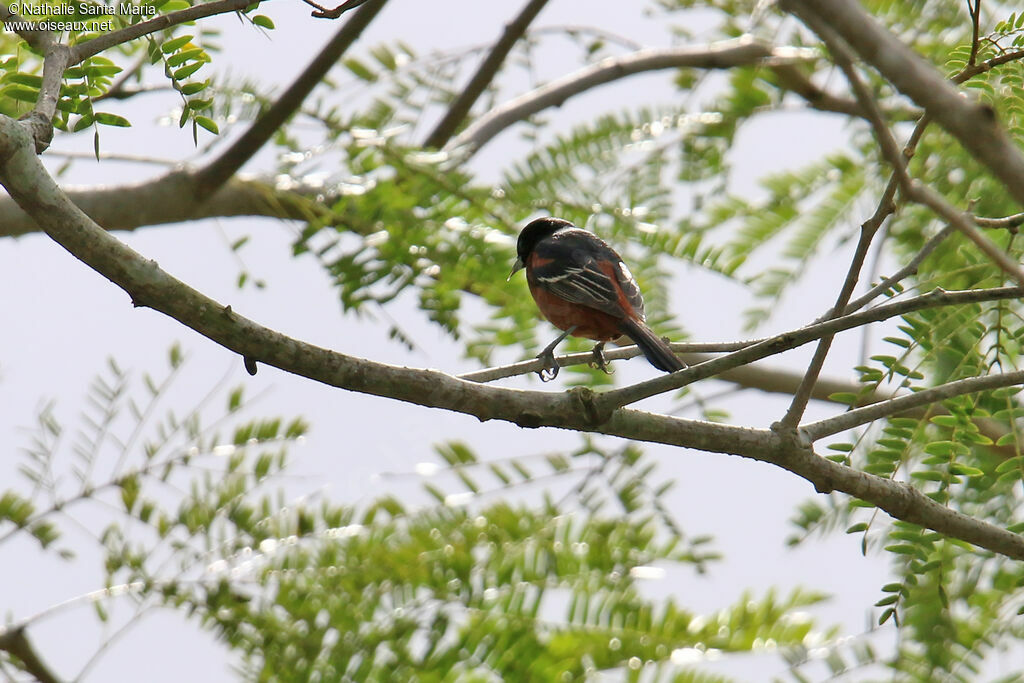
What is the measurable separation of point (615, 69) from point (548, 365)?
3361 mm

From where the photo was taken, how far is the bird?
385 cm

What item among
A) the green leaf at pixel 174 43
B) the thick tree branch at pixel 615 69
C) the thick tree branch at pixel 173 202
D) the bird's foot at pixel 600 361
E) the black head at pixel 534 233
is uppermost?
the thick tree branch at pixel 615 69

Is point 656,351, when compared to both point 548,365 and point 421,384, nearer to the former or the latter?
point 548,365

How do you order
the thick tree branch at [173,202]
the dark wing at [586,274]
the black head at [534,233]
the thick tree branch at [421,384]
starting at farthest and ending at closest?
the black head at [534,233] → the dark wing at [586,274] → the thick tree branch at [173,202] → the thick tree branch at [421,384]

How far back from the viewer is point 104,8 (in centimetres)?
281

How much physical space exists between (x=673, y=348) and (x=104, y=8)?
1.78 meters

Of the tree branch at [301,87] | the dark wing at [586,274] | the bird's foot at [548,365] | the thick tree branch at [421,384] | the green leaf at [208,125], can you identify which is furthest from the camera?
the dark wing at [586,274]

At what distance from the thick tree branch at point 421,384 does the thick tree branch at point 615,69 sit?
2.92 metres

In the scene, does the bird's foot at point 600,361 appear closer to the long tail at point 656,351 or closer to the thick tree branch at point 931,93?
the long tail at point 656,351

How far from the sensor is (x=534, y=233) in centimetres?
575

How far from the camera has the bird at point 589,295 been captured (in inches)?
151

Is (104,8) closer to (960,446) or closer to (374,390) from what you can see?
(374,390)

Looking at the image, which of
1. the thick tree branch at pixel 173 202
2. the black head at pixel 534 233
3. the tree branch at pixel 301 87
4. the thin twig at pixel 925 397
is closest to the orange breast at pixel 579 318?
the black head at pixel 534 233

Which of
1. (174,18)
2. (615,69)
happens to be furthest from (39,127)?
(615,69)
